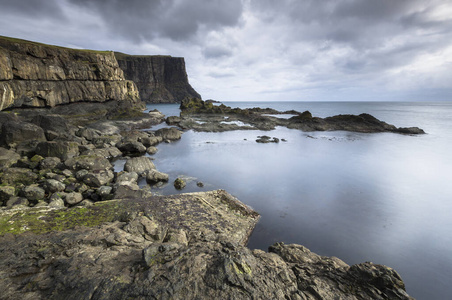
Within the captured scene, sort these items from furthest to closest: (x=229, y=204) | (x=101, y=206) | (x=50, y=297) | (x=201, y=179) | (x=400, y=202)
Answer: (x=201, y=179), (x=400, y=202), (x=229, y=204), (x=101, y=206), (x=50, y=297)

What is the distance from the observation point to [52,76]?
37094mm

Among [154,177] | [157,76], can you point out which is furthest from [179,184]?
[157,76]

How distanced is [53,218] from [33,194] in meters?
4.12

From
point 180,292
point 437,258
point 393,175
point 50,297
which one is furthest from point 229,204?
point 393,175

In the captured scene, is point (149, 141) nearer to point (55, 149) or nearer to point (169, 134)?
point (169, 134)

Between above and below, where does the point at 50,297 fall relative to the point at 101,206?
above

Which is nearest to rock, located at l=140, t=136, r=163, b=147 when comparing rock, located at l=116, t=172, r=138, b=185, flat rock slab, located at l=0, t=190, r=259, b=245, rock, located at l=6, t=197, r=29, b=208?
rock, located at l=116, t=172, r=138, b=185

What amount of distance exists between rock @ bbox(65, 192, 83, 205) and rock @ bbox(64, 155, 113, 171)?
423 centimetres

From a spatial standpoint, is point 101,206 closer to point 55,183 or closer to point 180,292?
point 55,183

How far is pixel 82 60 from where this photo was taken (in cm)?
4375

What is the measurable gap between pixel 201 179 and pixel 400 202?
1312 cm

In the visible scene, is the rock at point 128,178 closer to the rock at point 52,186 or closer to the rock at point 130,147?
the rock at point 52,186

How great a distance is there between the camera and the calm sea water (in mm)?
7434

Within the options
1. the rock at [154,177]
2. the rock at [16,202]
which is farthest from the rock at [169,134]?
the rock at [16,202]
